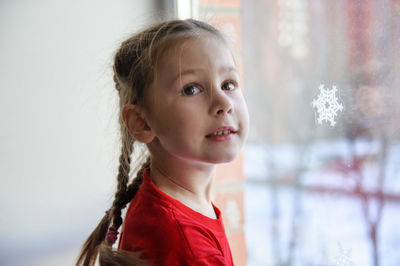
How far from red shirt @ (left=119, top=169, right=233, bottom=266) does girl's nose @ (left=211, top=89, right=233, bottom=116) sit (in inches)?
6.9

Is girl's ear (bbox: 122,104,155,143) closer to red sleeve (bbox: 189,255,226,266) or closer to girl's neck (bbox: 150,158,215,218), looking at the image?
girl's neck (bbox: 150,158,215,218)

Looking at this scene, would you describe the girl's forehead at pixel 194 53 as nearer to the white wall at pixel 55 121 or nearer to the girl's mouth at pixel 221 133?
the girl's mouth at pixel 221 133

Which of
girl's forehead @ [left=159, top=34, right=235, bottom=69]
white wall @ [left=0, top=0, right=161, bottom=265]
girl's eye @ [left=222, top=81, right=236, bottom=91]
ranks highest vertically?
girl's forehead @ [left=159, top=34, right=235, bottom=69]

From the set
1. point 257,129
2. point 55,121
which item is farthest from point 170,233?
point 55,121

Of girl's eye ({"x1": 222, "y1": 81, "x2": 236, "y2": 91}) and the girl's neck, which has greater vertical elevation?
girl's eye ({"x1": 222, "y1": 81, "x2": 236, "y2": 91})

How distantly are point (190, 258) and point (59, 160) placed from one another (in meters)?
0.99

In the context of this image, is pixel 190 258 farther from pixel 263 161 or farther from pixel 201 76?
pixel 263 161

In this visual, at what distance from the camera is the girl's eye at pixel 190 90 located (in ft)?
2.49

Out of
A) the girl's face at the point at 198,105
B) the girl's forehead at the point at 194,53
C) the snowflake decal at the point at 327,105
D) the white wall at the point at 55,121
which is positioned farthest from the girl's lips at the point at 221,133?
the white wall at the point at 55,121

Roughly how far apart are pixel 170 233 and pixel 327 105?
43cm

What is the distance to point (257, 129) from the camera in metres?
1.33

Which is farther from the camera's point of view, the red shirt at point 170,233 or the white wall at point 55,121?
the white wall at point 55,121

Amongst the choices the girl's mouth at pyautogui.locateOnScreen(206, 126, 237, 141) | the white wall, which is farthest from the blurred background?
the girl's mouth at pyautogui.locateOnScreen(206, 126, 237, 141)

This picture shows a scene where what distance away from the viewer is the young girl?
71cm
